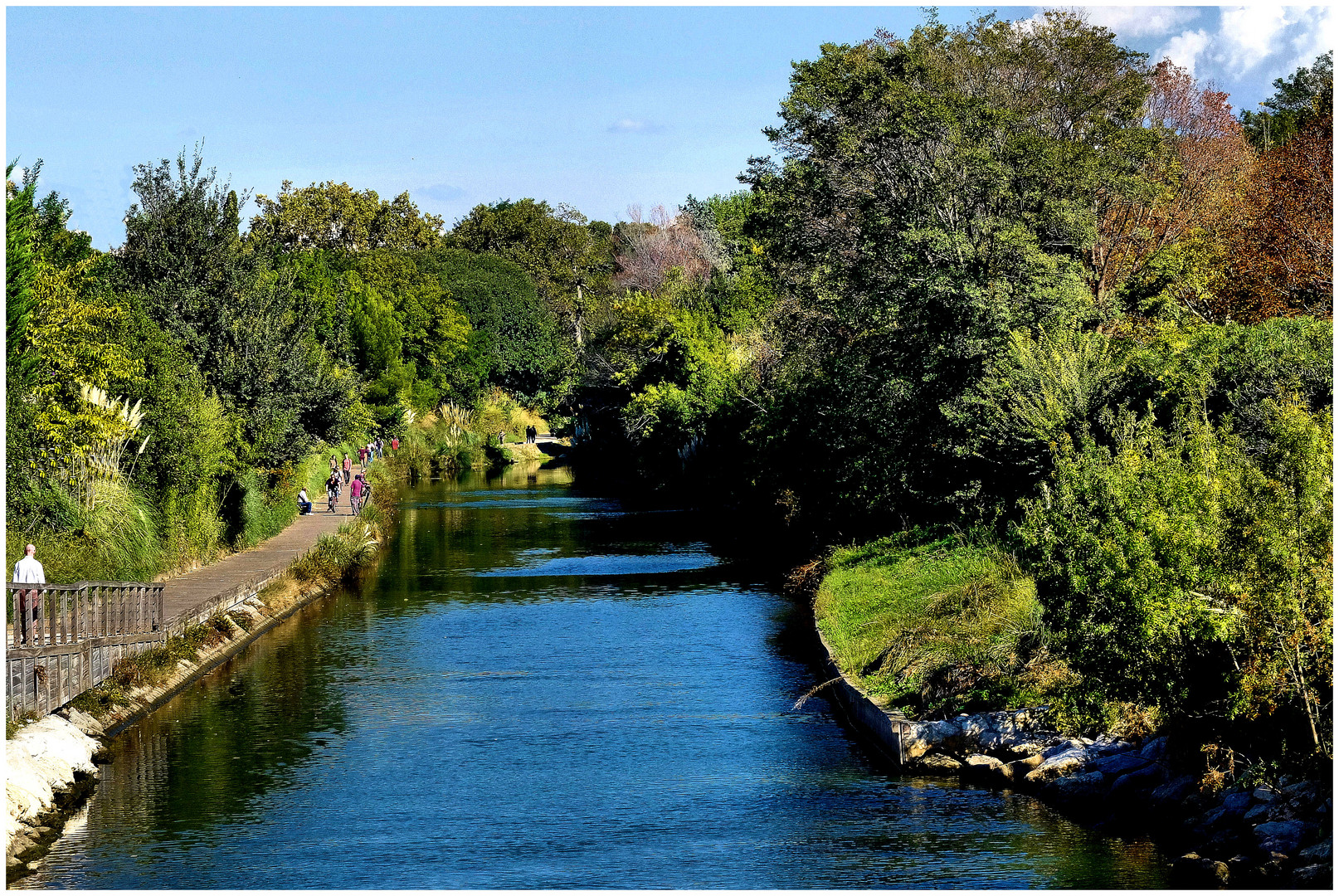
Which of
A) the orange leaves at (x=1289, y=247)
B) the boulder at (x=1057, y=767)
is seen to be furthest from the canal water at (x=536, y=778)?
the orange leaves at (x=1289, y=247)

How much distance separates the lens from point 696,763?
62.5 feet

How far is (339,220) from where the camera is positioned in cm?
10294

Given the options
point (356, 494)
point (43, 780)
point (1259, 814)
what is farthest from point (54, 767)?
point (356, 494)

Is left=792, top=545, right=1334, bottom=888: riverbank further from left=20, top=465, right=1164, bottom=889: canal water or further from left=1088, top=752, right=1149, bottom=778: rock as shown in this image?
left=20, top=465, right=1164, bottom=889: canal water

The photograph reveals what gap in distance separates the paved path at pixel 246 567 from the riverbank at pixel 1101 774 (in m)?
12.9

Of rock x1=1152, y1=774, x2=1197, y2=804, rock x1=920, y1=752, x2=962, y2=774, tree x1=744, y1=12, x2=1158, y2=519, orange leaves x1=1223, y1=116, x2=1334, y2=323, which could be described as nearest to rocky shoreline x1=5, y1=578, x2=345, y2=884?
rock x1=920, y1=752, x2=962, y2=774

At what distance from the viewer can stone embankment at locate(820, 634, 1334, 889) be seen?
12.9 meters

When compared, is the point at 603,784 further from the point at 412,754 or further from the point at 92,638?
the point at 92,638

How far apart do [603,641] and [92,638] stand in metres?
10.7

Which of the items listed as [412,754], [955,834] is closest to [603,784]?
[412,754]

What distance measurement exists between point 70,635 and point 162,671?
361cm

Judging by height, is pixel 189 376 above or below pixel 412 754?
above

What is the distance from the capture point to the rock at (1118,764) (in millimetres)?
16172

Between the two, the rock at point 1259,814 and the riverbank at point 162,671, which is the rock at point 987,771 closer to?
the rock at point 1259,814
